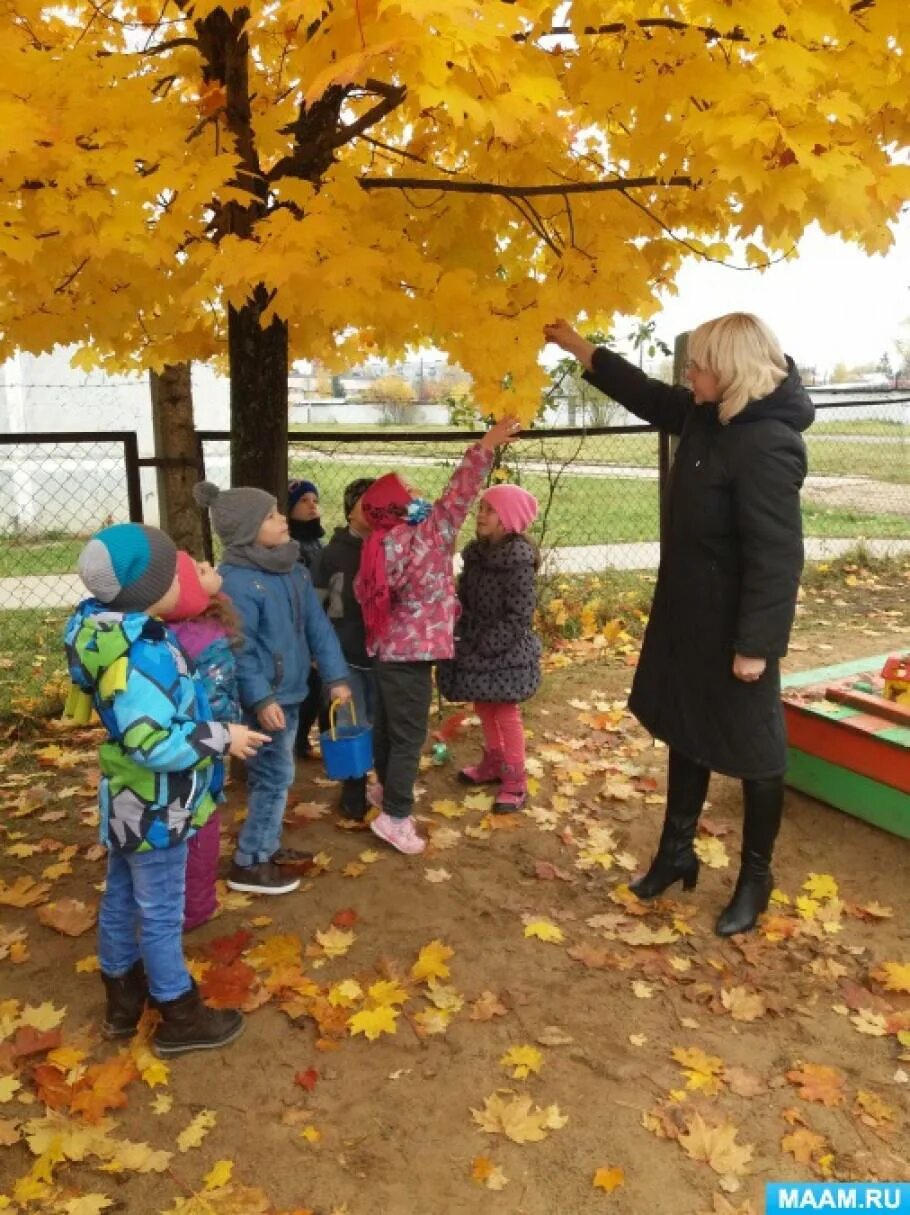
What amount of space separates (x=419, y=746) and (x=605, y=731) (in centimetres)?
171

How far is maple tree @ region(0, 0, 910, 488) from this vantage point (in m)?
2.27

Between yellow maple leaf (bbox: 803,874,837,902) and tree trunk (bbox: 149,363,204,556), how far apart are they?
11.9 ft

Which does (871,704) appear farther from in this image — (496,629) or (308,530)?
(308,530)

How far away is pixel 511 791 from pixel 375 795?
0.60 meters

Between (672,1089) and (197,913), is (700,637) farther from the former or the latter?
(197,913)

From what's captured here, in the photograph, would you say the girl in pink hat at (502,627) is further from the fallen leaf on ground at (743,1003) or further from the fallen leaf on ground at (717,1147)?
the fallen leaf on ground at (717,1147)

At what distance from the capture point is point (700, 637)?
3.09 m

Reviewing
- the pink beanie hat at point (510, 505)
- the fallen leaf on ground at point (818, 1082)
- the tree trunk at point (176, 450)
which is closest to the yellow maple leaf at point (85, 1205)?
the fallen leaf on ground at point (818, 1082)

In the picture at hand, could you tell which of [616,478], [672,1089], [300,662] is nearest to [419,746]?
[300,662]

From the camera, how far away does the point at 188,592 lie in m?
2.68

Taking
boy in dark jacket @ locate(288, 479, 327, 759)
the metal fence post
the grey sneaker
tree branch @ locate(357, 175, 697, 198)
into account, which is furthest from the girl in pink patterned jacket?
the metal fence post

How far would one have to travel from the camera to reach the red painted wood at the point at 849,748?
375 cm

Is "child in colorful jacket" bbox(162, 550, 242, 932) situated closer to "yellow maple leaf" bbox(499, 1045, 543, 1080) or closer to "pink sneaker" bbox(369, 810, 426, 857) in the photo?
"pink sneaker" bbox(369, 810, 426, 857)

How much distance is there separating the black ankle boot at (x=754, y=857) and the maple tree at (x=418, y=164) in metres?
1.48
